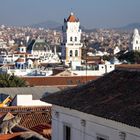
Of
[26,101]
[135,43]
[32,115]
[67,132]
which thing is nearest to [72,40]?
[135,43]

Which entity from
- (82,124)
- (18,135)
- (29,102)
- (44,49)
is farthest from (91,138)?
(44,49)

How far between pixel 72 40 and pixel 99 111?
82251 mm

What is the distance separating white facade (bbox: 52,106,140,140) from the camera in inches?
481

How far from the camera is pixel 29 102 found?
28828 millimetres

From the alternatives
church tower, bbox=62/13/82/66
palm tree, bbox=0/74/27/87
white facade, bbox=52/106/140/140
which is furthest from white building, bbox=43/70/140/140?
church tower, bbox=62/13/82/66

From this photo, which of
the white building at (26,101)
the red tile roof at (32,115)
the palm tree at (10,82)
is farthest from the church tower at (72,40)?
the red tile roof at (32,115)

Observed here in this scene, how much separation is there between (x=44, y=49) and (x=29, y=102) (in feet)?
376

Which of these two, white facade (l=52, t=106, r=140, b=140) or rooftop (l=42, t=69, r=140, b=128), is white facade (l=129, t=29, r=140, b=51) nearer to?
rooftop (l=42, t=69, r=140, b=128)

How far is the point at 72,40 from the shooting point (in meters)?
95.1

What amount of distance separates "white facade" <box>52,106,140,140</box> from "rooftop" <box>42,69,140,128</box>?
160 millimetres

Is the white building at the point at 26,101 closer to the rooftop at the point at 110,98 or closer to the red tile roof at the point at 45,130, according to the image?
the red tile roof at the point at 45,130

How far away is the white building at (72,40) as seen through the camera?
309 ft

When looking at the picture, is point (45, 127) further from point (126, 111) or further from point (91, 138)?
point (126, 111)

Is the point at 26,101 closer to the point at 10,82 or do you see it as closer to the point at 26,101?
the point at 26,101
